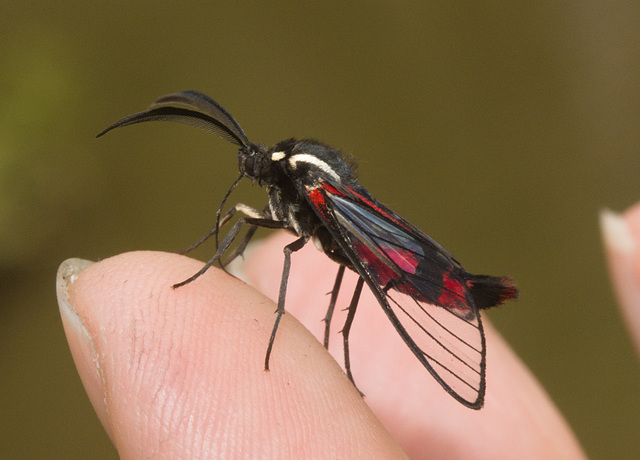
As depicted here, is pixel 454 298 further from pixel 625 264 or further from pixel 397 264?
pixel 625 264

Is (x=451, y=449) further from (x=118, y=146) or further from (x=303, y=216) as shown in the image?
(x=118, y=146)

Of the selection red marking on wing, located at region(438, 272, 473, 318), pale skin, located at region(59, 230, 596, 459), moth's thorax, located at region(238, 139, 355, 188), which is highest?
moth's thorax, located at region(238, 139, 355, 188)

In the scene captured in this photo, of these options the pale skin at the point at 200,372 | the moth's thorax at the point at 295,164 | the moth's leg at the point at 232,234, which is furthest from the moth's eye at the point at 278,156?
the pale skin at the point at 200,372

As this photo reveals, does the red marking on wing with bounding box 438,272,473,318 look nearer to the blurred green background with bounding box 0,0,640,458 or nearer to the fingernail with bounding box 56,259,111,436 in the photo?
the fingernail with bounding box 56,259,111,436

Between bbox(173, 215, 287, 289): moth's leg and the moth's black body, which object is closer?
the moth's black body

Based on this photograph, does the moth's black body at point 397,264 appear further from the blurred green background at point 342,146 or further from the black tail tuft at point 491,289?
the blurred green background at point 342,146

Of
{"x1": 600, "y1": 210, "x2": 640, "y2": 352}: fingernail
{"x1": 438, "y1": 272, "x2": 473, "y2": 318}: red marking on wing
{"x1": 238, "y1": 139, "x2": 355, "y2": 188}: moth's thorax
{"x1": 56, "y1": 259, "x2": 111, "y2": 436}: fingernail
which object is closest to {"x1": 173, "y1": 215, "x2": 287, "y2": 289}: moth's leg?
{"x1": 238, "y1": 139, "x2": 355, "y2": 188}: moth's thorax

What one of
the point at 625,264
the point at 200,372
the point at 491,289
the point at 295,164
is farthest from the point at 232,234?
the point at 625,264

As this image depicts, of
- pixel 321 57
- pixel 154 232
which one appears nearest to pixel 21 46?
pixel 154 232
